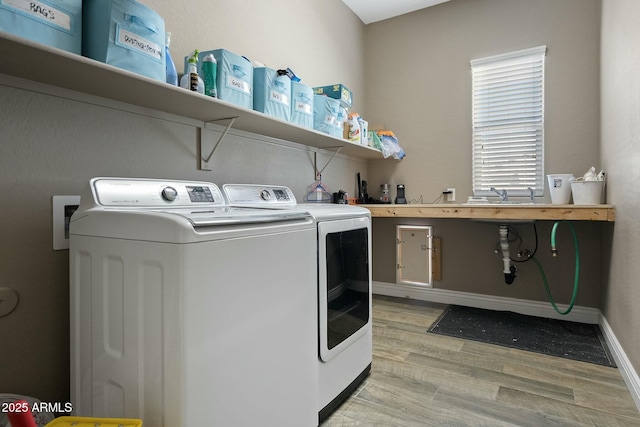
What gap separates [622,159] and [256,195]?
204 cm

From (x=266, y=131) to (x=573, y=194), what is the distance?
86.6 inches

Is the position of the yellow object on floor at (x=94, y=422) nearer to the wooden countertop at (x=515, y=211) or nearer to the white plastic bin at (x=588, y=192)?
the wooden countertop at (x=515, y=211)

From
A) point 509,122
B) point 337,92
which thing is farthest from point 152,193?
point 509,122

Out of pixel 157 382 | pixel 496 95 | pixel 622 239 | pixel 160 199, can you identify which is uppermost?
pixel 496 95

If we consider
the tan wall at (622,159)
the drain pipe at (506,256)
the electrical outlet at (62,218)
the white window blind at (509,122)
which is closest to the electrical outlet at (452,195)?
the white window blind at (509,122)

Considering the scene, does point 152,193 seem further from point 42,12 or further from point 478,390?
point 478,390

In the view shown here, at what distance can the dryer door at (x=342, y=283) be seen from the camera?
4.94ft

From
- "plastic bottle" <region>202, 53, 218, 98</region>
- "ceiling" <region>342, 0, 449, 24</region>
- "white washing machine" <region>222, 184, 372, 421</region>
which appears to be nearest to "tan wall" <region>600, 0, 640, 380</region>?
"white washing machine" <region>222, 184, 372, 421</region>

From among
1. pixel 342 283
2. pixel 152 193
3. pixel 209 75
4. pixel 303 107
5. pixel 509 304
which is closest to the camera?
pixel 152 193

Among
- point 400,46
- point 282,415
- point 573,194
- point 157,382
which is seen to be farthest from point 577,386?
point 400,46

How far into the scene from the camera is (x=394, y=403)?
5.49 ft

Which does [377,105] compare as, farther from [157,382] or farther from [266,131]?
[157,382]

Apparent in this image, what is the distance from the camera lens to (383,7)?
3.34 m

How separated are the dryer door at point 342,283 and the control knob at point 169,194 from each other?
1.99 ft
